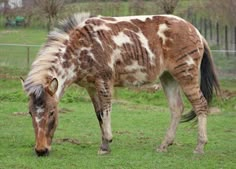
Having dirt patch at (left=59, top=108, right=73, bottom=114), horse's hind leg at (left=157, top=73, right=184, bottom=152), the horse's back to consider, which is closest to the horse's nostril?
the horse's back

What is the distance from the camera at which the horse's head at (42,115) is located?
6992 mm

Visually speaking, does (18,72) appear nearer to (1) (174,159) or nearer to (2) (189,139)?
(2) (189,139)

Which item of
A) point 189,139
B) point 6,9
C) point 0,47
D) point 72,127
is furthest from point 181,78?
point 6,9

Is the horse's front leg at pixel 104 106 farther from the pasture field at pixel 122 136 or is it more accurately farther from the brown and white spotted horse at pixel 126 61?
the pasture field at pixel 122 136

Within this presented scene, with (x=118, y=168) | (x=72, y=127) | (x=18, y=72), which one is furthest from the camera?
(x=18, y=72)

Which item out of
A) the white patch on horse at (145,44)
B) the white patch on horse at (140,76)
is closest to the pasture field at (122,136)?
the white patch on horse at (140,76)

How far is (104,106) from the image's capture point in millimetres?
7809

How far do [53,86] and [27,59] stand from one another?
11.5 metres

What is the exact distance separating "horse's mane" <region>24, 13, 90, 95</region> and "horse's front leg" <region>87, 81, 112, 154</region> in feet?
2.42

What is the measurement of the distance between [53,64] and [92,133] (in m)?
2.68

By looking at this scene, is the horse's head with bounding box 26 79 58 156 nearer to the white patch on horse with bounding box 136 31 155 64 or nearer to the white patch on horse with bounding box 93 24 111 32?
the white patch on horse with bounding box 93 24 111 32

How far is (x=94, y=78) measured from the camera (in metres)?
7.66

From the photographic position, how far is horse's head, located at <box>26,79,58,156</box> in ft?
22.9

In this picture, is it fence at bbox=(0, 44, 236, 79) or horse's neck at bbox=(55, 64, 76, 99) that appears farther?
fence at bbox=(0, 44, 236, 79)
